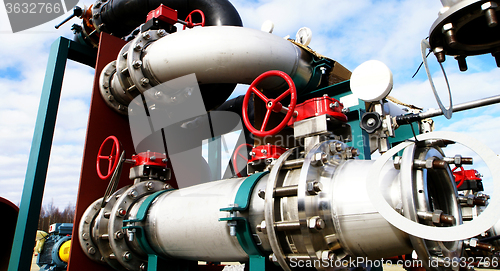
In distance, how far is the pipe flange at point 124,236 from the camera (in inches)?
90.5

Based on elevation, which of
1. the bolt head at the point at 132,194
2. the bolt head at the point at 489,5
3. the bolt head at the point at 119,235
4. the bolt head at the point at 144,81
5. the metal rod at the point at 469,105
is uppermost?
the bolt head at the point at 144,81

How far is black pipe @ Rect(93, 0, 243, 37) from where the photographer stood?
3.33 metres

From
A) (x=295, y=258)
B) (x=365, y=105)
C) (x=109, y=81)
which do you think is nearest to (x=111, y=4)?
(x=109, y=81)

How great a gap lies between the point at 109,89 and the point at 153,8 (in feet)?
3.08

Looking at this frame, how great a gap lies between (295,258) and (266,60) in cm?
151

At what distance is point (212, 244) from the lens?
180 cm

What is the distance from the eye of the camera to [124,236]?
232cm

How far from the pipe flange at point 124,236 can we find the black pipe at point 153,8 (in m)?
1.79

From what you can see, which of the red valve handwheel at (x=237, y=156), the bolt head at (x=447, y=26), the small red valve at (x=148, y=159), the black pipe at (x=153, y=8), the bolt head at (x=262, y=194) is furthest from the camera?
the red valve handwheel at (x=237, y=156)

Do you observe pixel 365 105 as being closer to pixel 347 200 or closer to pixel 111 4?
pixel 347 200

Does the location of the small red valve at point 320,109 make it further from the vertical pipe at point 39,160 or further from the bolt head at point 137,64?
the vertical pipe at point 39,160

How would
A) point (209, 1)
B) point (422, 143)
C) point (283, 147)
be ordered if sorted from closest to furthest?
point (422, 143) < point (283, 147) < point (209, 1)

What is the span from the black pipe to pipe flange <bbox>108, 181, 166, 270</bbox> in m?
1.79

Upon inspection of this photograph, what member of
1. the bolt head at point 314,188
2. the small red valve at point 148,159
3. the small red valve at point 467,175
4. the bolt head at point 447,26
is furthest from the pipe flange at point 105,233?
the small red valve at point 467,175
